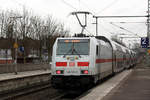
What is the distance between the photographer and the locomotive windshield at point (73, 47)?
50.8 feet

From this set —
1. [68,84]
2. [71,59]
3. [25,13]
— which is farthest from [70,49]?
[25,13]

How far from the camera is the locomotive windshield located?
15.5m

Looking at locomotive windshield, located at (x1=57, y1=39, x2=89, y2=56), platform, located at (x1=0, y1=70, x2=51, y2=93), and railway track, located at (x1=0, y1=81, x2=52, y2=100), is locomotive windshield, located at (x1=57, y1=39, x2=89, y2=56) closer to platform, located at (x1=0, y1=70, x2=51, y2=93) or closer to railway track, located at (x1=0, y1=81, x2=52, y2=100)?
railway track, located at (x1=0, y1=81, x2=52, y2=100)

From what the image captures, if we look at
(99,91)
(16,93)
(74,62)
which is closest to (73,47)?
(74,62)

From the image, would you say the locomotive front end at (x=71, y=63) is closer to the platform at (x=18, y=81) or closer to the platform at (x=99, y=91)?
the platform at (x=99, y=91)

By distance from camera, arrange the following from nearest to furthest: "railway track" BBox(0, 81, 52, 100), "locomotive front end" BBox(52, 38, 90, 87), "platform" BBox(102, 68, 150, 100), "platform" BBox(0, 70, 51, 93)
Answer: "platform" BBox(102, 68, 150, 100) < "locomotive front end" BBox(52, 38, 90, 87) < "railway track" BBox(0, 81, 52, 100) < "platform" BBox(0, 70, 51, 93)

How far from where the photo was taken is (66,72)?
15.0m

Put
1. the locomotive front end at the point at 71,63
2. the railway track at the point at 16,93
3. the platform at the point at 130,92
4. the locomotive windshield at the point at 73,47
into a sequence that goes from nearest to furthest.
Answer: the platform at the point at 130,92 → the locomotive front end at the point at 71,63 → the locomotive windshield at the point at 73,47 → the railway track at the point at 16,93

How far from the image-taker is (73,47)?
15633 millimetres

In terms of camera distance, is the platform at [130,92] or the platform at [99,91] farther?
the platform at [99,91]

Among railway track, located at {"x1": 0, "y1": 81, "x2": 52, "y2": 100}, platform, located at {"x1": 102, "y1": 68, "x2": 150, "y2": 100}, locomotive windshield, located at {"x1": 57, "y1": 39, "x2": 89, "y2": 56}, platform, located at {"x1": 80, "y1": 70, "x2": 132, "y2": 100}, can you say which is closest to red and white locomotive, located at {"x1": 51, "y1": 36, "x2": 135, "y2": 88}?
locomotive windshield, located at {"x1": 57, "y1": 39, "x2": 89, "y2": 56}

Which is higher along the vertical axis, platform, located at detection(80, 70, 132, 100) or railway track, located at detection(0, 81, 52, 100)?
platform, located at detection(80, 70, 132, 100)

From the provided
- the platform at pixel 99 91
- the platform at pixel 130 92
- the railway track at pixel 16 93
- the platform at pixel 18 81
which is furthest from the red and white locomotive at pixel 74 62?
the platform at pixel 18 81

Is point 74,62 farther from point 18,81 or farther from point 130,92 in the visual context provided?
point 18,81
